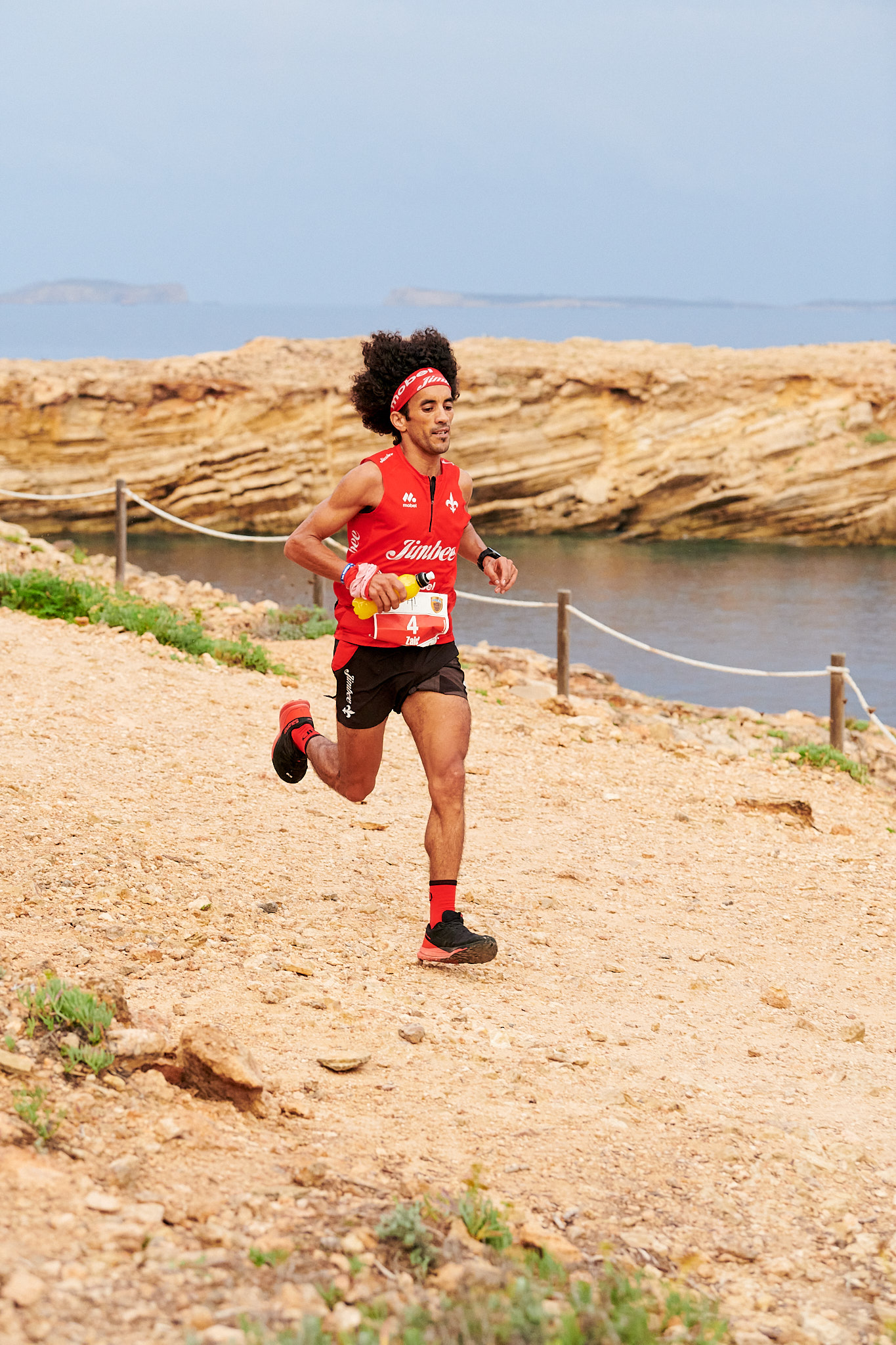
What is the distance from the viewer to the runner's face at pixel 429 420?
4418mm

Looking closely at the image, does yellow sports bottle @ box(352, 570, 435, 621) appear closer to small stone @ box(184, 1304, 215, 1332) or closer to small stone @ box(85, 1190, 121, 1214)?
small stone @ box(85, 1190, 121, 1214)

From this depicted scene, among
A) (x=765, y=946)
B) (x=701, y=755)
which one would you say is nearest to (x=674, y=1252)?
(x=765, y=946)

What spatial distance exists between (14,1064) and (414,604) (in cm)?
199

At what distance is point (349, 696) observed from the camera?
4.53m

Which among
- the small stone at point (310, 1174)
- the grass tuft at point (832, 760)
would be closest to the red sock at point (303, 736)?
the small stone at point (310, 1174)

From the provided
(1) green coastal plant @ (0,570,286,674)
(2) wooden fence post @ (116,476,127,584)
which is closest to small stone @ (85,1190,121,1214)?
(1) green coastal plant @ (0,570,286,674)

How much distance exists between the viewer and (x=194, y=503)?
2788 cm

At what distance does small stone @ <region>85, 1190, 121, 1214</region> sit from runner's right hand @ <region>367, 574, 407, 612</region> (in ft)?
6.72

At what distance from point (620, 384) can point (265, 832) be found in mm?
23971

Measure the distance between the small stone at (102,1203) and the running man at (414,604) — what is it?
77.8 inches

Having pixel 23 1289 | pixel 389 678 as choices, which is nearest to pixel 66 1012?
pixel 23 1289

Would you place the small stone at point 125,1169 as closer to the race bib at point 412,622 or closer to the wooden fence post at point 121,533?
the race bib at point 412,622

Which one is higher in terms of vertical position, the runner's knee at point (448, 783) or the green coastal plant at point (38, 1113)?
the runner's knee at point (448, 783)

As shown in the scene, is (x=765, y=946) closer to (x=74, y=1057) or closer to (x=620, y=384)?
(x=74, y=1057)
